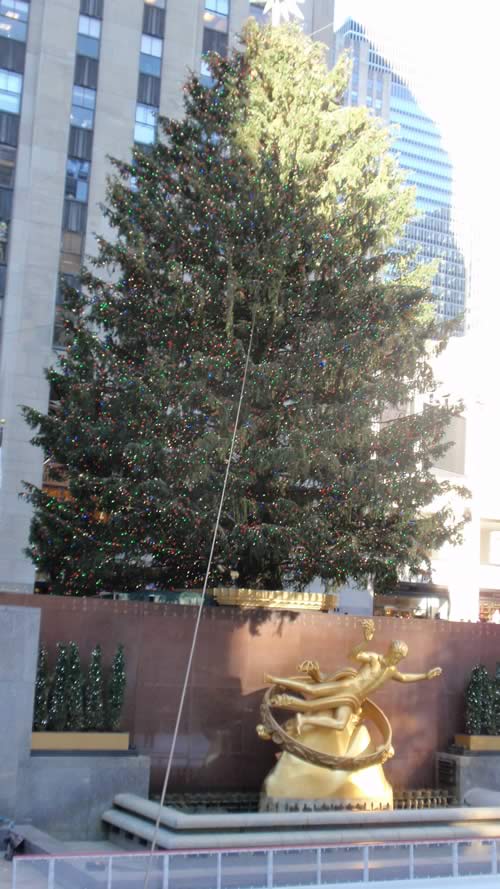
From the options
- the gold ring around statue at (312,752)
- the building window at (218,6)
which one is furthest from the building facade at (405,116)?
the gold ring around statue at (312,752)

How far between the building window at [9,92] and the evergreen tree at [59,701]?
36643 millimetres

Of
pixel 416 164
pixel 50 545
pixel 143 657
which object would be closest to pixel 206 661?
pixel 143 657

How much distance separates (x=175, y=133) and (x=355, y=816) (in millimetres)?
14289

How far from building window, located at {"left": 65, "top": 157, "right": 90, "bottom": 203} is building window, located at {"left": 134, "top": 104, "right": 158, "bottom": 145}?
314 centimetres

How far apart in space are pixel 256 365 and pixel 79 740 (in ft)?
23.1

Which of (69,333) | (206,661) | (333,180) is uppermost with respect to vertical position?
(333,180)

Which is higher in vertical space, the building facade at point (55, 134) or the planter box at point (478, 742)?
the building facade at point (55, 134)

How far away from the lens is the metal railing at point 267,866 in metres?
10.7

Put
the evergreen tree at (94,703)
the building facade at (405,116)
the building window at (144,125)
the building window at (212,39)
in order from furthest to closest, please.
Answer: the building facade at (405,116) → the building window at (212,39) → the building window at (144,125) → the evergreen tree at (94,703)

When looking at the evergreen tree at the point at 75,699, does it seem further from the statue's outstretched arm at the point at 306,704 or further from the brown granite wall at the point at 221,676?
the statue's outstretched arm at the point at 306,704

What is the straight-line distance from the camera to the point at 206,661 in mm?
16844

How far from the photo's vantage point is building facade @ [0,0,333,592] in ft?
143

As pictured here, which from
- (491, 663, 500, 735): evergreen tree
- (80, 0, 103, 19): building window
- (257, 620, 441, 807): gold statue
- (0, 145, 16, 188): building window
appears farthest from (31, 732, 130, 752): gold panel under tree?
(80, 0, 103, 19): building window

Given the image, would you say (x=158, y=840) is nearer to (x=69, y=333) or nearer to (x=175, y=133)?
(x=69, y=333)
